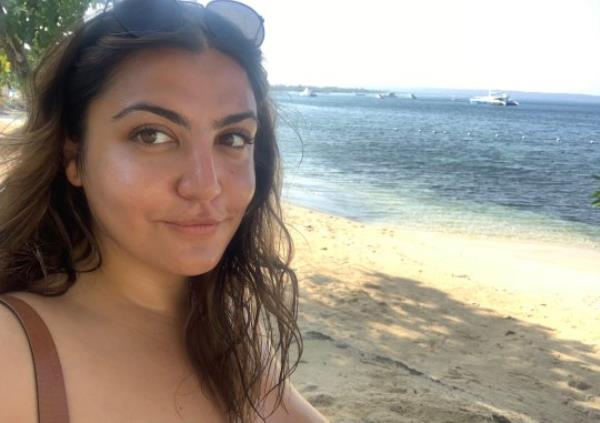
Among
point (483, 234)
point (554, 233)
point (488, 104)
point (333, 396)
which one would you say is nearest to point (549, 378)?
point (333, 396)

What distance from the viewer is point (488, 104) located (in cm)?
14112

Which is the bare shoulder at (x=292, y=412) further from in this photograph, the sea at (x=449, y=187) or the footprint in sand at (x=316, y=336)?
the footprint in sand at (x=316, y=336)

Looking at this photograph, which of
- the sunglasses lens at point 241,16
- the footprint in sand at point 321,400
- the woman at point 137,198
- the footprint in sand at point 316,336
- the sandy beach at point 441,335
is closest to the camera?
the woman at point 137,198

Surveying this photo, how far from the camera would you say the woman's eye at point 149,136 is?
4.42 feet

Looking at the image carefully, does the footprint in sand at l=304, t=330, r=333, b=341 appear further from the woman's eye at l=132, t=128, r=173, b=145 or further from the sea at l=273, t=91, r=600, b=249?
the woman's eye at l=132, t=128, r=173, b=145

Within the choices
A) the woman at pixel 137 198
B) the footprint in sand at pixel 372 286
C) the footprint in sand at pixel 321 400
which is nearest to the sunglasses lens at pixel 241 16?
the woman at pixel 137 198

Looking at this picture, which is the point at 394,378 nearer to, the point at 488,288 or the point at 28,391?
the point at 28,391

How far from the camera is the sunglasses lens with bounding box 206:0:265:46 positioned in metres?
1.53

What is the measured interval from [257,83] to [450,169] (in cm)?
2814

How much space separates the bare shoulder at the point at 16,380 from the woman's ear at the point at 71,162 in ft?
1.54

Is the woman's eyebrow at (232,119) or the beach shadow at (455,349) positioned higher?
the woman's eyebrow at (232,119)

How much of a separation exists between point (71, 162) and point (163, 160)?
301 mm

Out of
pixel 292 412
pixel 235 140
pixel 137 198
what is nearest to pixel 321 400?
pixel 292 412

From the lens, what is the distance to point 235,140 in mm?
1479
